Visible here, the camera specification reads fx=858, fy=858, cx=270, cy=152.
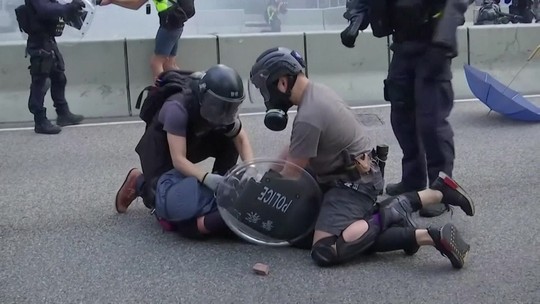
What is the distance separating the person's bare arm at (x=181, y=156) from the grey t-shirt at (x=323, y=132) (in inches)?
26.5

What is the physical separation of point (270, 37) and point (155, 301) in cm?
614

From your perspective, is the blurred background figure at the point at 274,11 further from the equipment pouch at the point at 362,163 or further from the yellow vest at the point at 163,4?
the equipment pouch at the point at 362,163

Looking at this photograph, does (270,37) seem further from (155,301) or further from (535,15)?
(535,15)

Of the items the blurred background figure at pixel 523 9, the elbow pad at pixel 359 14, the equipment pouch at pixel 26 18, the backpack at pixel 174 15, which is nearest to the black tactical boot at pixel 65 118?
the equipment pouch at pixel 26 18

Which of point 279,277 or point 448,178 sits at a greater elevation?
point 448,178

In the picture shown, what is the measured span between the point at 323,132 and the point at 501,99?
13.7 feet

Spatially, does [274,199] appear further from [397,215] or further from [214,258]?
[397,215]

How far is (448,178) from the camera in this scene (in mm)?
4801

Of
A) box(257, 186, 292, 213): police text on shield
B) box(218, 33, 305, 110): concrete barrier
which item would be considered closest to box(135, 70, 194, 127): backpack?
box(257, 186, 292, 213): police text on shield

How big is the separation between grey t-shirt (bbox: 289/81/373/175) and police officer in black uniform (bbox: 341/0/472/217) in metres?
0.78

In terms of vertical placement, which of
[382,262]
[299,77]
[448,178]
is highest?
[299,77]

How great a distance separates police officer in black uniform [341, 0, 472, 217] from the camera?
5.17 m

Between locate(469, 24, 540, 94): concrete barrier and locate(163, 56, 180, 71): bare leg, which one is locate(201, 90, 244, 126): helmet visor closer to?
locate(163, 56, 180, 71): bare leg

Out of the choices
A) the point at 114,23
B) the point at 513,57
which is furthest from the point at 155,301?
the point at 114,23
